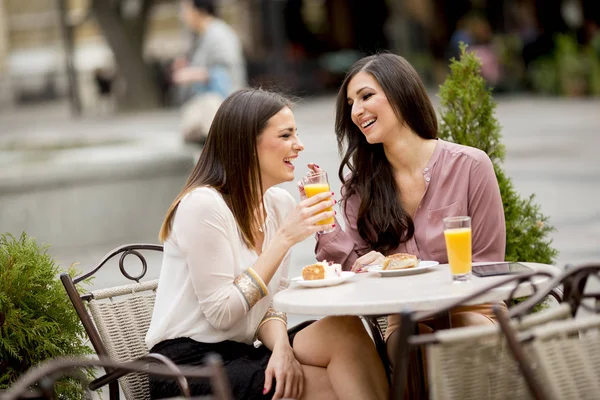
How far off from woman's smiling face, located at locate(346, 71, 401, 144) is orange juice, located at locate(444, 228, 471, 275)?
0.83 metres

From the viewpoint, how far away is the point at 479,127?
462cm

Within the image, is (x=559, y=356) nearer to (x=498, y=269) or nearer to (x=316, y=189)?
(x=498, y=269)

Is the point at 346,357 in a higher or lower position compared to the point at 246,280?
lower

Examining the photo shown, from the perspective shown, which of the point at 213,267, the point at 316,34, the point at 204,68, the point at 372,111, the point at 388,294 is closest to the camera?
the point at 388,294

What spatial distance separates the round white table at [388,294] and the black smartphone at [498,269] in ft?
0.13

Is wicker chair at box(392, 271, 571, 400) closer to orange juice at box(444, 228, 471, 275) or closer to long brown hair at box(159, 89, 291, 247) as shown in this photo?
orange juice at box(444, 228, 471, 275)

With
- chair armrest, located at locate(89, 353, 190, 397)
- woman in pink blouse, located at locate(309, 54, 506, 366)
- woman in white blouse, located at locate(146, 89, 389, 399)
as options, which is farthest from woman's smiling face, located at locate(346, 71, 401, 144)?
chair armrest, located at locate(89, 353, 190, 397)

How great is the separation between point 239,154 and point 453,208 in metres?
0.82

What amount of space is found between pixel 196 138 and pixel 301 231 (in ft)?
15.2

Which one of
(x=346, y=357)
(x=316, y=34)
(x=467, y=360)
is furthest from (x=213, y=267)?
(x=316, y=34)

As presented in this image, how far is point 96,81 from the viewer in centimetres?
3075

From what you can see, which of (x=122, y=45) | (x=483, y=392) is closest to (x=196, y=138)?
(x=483, y=392)

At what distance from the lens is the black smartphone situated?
3285 millimetres

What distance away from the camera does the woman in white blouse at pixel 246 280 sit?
132 inches
